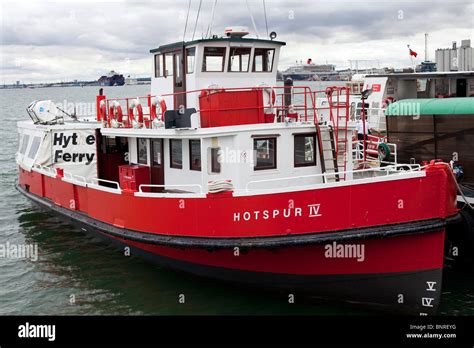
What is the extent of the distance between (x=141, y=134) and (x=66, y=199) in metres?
3.72

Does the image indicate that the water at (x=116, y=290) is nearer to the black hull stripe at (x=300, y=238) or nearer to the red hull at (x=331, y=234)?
the red hull at (x=331, y=234)

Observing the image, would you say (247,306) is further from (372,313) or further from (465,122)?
(465,122)

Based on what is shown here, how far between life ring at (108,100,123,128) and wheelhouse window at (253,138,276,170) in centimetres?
447

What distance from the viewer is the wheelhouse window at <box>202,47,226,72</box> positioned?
12.0 metres

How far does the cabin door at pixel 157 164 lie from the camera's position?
12.9m

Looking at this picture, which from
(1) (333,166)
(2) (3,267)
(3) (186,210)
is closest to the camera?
(3) (186,210)

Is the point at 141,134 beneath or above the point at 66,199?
above

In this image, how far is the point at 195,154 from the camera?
38.7 ft

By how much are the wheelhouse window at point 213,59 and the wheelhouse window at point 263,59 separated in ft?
2.55

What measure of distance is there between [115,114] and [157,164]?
221 centimetres

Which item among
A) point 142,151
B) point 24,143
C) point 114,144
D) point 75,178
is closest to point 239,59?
point 142,151

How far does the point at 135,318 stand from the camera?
34.9 feet

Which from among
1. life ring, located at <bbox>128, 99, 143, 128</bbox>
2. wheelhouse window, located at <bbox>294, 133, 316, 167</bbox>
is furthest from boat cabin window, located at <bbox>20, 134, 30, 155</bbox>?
wheelhouse window, located at <bbox>294, 133, 316, 167</bbox>

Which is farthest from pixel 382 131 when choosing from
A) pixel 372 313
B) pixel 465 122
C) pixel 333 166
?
pixel 372 313
